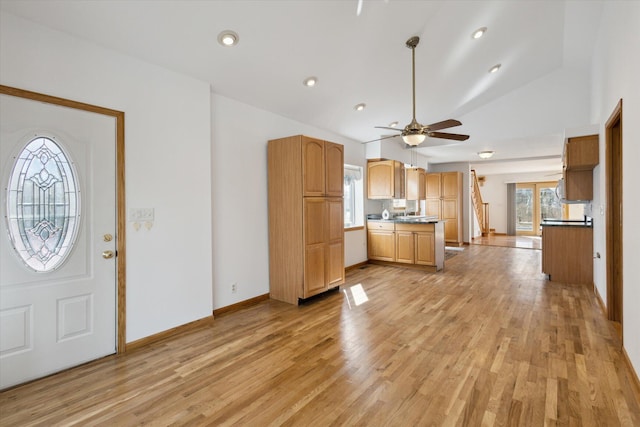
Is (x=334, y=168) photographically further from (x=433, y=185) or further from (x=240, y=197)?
(x=433, y=185)

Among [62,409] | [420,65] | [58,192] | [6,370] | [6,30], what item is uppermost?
[420,65]

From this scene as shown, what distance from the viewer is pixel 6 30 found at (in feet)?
7.34

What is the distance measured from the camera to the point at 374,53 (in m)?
3.84

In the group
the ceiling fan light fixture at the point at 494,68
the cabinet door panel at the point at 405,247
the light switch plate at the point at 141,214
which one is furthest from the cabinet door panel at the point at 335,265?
the ceiling fan light fixture at the point at 494,68

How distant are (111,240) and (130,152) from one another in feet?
2.64

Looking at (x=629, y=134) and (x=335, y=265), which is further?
(x=335, y=265)

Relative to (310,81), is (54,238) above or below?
below

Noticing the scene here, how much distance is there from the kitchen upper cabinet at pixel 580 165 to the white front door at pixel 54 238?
5328 millimetres

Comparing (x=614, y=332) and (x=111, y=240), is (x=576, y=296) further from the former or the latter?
(x=111, y=240)

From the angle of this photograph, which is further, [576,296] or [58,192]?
[576,296]

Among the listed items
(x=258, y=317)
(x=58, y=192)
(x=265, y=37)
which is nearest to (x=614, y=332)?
(x=258, y=317)

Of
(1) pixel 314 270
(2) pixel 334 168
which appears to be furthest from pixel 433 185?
(1) pixel 314 270

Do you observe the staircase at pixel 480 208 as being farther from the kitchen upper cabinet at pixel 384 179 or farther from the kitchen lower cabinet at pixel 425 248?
the kitchen lower cabinet at pixel 425 248

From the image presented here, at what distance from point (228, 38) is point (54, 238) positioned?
224 centimetres
